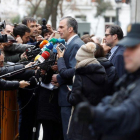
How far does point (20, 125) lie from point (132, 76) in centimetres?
459

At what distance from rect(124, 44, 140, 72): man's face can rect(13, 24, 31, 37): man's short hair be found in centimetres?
536

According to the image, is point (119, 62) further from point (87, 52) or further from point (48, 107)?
point (48, 107)

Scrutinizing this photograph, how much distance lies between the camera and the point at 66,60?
6.42m

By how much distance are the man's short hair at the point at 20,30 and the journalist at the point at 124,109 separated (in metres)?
5.23

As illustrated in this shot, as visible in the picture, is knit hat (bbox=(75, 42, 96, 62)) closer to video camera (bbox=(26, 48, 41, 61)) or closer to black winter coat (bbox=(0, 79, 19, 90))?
black winter coat (bbox=(0, 79, 19, 90))

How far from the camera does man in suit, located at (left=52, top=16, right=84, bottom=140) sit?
6.32 metres

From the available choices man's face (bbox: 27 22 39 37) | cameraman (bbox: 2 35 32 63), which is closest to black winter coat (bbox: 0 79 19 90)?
cameraman (bbox: 2 35 32 63)

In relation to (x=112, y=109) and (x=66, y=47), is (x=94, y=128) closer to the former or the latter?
(x=112, y=109)

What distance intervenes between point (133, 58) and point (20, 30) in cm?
547

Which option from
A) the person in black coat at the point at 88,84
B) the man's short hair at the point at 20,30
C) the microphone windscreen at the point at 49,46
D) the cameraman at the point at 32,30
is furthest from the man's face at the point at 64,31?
the cameraman at the point at 32,30

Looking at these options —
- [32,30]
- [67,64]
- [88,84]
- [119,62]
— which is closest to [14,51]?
[32,30]

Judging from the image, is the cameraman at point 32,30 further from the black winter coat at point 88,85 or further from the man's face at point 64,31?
the black winter coat at point 88,85

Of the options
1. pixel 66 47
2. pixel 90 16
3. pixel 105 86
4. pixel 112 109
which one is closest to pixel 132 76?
pixel 112 109

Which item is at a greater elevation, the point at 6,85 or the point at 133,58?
the point at 133,58
